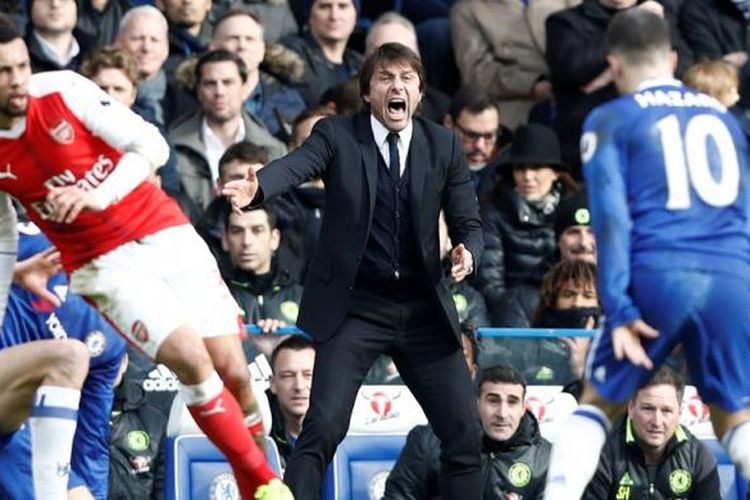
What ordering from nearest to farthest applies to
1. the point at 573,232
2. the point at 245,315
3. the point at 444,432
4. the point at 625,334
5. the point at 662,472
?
the point at 625,334
the point at 444,432
the point at 662,472
the point at 245,315
the point at 573,232

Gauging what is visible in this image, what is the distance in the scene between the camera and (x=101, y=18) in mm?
16125

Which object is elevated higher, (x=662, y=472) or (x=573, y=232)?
(x=573, y=232)

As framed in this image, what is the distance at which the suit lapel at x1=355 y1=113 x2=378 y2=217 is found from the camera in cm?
1111

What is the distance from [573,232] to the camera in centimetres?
1457

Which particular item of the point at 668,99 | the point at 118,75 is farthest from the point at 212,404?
the point at 118,75

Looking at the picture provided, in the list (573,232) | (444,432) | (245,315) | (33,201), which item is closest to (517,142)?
(573,232)

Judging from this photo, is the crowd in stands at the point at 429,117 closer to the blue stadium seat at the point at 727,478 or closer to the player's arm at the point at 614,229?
the blue stadium seat at the point at 727,478

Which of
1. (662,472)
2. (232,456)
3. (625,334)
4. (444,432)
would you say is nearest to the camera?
(625,334)

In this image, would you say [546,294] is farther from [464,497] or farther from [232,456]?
[232,456]

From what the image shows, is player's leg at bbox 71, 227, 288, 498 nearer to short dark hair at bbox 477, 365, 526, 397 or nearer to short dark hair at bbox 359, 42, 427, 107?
short dark hair at bbox 359, 42, 427, 107

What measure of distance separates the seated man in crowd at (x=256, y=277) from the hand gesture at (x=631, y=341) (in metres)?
4.07

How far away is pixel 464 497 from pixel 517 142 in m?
4.33

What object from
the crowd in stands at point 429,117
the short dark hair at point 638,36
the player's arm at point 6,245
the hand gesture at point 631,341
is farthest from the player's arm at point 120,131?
the hand gesture at point 631,341

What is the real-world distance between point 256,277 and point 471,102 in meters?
2.68
